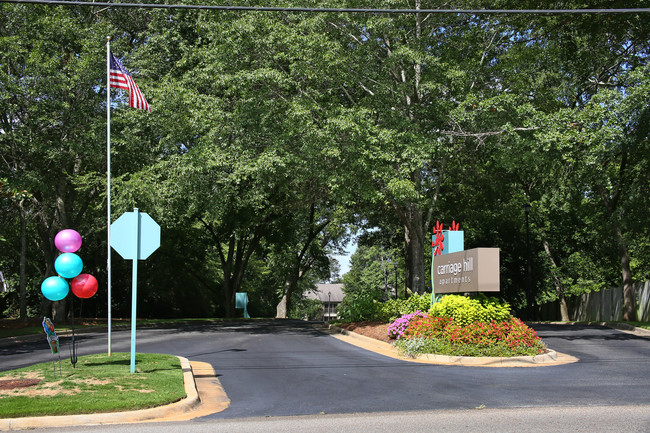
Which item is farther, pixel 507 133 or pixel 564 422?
pixel 507 133

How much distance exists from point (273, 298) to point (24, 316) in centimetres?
4031

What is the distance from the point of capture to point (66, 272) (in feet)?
34.5

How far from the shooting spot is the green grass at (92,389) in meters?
7.58

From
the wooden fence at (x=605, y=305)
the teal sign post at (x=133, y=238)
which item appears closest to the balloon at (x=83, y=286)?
the teal sign post at (x=133, y=238)

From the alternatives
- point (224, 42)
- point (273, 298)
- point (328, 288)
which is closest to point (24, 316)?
point (224, 42)

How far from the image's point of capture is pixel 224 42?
69.7 ft

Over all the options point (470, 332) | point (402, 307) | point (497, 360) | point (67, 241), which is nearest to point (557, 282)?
point (402, 307)

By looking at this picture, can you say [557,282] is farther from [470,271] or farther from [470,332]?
[470,332]

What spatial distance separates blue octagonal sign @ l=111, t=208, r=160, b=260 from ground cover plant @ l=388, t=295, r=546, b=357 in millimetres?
A: 7056

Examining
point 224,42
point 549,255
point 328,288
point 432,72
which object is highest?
point 224,42

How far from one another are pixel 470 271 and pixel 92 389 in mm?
9743

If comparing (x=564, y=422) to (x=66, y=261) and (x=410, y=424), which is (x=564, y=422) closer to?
(x=410, y=424)

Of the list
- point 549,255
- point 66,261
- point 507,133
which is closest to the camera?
point 66,261

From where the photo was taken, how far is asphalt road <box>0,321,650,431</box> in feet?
27.3
